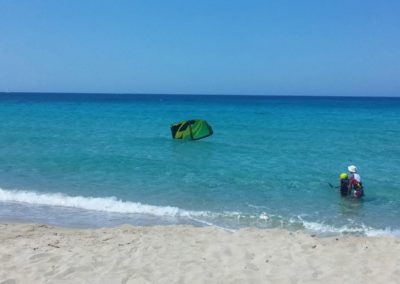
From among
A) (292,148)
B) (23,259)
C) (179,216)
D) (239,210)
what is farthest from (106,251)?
(292,148)

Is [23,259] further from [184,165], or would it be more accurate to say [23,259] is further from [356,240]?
[184,165]

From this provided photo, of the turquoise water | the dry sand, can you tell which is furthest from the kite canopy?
the dry sand

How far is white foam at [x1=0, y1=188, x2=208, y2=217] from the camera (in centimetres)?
1094

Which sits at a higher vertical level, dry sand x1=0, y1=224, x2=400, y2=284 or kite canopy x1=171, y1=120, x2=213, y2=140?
kite canopy x1=171, y1=120, x2=213, y2=140

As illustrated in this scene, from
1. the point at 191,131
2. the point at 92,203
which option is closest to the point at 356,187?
the point at 92,203

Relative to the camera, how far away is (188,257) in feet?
23.5

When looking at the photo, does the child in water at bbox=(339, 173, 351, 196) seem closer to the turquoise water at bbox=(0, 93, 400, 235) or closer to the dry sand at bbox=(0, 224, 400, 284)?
the turquoise water at bbox=(0, 93, 400, 235)

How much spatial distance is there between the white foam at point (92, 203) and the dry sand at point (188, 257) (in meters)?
1.95

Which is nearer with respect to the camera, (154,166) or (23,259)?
(23,259)

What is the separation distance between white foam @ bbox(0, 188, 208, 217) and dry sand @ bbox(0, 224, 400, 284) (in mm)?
1950

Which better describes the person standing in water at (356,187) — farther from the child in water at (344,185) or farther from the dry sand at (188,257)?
the dry sand at (188,257)

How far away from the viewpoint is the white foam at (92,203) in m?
10.9

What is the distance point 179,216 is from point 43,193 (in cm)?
465

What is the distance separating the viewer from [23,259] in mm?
6918
